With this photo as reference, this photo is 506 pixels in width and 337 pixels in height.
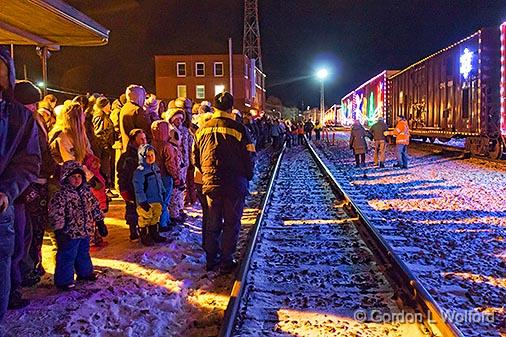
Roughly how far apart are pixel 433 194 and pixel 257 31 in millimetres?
56605

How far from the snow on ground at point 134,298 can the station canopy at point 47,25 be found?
2946 millimetres

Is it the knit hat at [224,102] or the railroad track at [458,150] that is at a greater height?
the knit hat at [224,102]

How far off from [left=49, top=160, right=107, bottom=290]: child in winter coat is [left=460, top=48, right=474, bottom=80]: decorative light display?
16.1m

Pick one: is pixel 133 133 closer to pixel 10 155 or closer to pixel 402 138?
pixel 10 155

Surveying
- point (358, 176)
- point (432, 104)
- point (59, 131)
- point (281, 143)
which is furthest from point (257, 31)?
point (59, 131)

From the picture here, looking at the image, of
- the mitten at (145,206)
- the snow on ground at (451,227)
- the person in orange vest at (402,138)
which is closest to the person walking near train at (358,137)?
the snow on ground at (451,227)

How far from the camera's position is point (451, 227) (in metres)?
8.58

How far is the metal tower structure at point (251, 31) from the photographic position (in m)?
63.6

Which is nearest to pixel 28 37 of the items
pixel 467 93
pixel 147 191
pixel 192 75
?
pixel 147 191

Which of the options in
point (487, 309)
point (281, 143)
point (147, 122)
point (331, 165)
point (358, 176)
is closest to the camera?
point (487, 309)

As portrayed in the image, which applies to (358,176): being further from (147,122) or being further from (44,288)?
(44,288)

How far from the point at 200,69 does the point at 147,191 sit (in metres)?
57.4

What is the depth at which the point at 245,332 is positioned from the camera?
4406 mm

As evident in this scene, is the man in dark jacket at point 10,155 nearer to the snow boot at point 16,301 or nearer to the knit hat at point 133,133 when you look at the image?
the snow boot at point 16,301
